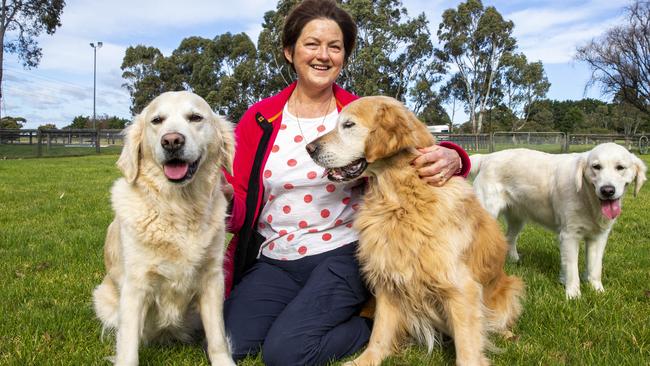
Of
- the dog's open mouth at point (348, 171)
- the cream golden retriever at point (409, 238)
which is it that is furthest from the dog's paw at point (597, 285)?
the dog's open mouth at point (348, 171)

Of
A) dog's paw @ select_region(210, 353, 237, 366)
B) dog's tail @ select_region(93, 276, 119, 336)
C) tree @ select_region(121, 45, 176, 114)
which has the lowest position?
dog's paw @ select_region(210, 353, 237, 366)

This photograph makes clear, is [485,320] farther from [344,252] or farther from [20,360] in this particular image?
[20,360]

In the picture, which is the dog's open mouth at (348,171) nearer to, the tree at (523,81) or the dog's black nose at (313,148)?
the dog's black nose at (313,148)

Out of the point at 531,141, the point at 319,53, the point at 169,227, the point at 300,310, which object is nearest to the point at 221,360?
the point at 300,310

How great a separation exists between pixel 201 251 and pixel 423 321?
1.34 meters

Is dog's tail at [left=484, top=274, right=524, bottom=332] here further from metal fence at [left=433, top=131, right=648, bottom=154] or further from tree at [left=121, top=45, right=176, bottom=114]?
tree at [left=121, top=45, right=176, bottom=114]

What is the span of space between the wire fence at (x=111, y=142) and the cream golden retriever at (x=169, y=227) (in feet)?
67.8

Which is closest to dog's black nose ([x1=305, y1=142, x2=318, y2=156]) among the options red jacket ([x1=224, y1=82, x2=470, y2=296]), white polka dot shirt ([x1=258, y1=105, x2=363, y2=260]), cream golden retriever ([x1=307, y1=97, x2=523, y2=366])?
cream golden retriever ([x1=307, y1=97, x2=523, y2=366])

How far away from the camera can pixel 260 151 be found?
322 centimetres

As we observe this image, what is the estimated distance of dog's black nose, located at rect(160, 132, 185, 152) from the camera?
232 centimetres

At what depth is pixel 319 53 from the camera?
327 cm

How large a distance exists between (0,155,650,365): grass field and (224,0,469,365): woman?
0.36 metres

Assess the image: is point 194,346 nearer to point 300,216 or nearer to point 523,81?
point 300,216

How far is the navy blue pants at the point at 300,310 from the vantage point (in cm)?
268
